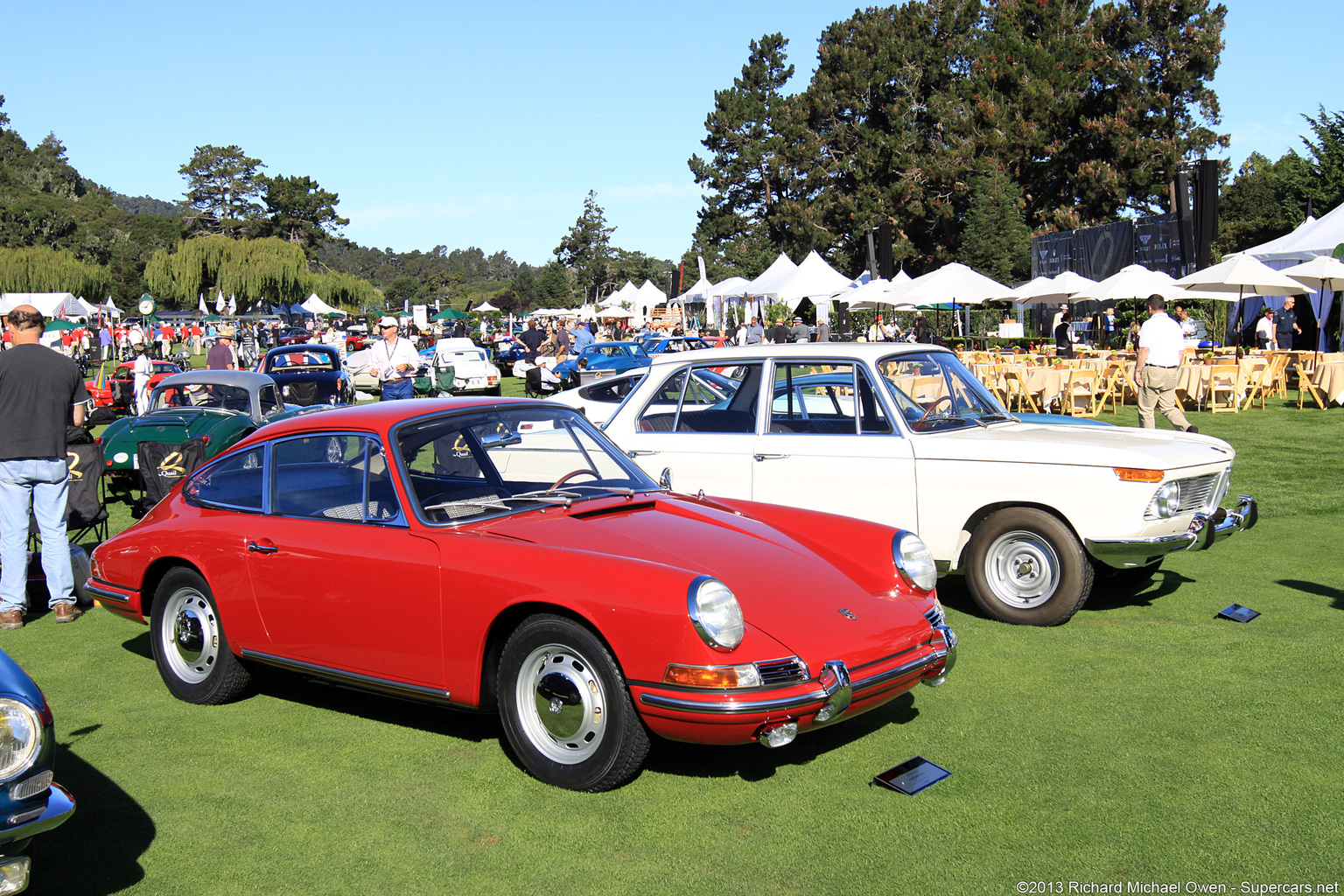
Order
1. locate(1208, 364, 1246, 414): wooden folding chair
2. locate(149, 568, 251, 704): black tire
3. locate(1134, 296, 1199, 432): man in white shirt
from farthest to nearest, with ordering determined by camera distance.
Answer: locate(1208, 364, 1246, 414): wooden folding chair → locate(1134, 296, 1199, 432): man in white shirt → locate(149, 568, 251, 704): black tire

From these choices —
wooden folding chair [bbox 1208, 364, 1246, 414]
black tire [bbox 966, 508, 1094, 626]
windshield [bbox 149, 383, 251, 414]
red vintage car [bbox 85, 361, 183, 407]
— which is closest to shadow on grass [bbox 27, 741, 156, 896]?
black tire [bbox 966, 508, 1094, 626]

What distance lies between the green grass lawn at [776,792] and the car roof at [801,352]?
1.98 m

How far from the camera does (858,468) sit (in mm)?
6680

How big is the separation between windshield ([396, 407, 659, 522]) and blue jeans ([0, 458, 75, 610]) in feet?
10.7

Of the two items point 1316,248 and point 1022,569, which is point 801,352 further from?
point 1316,248

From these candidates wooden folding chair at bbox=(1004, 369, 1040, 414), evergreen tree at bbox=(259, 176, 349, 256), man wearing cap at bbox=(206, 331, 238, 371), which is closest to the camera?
wooden folding chair at bbox=(1004, 369, 1040, 414)

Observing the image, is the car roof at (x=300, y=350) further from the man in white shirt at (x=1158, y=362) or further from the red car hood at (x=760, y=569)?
the red car hood at (x=760, y=569)

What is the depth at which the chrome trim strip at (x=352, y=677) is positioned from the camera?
4.32 metres

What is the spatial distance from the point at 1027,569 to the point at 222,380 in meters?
10.8

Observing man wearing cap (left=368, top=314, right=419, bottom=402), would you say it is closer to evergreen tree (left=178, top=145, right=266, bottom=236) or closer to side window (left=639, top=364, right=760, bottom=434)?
side window (left=639, top=364, right=760, bottom=434)

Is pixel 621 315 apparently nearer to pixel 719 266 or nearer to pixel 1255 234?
pixel 719 266

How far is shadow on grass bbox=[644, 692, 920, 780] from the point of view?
4.27 metres

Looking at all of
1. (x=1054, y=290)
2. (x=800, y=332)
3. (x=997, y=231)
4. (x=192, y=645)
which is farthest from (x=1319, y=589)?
(x=997, y=231)

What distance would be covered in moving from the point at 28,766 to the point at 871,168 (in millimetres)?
66393
